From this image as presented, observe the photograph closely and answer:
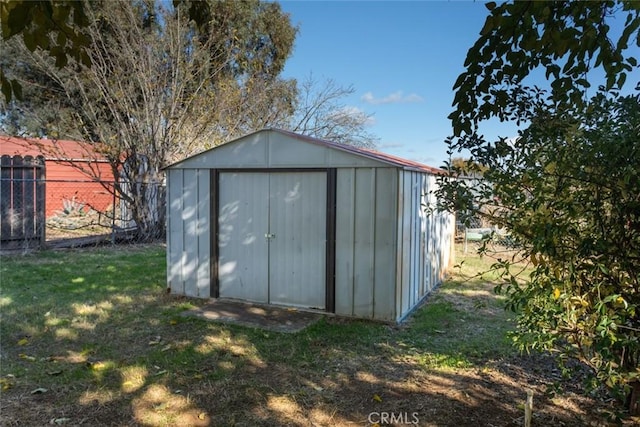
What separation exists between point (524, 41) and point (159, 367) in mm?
3726

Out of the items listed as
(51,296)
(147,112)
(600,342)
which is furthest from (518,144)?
(147,112)

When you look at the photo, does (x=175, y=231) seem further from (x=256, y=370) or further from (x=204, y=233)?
(x=256, y=370)

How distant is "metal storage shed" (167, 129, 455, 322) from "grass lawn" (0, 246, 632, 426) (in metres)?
0.49

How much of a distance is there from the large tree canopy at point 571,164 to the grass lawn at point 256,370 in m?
0.58

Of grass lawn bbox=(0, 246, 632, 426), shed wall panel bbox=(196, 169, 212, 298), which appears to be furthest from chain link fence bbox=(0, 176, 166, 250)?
shed wall panel bbox=(196, 169, 212, 298)

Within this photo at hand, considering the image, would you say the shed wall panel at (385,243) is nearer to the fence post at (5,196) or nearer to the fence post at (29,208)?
the fence post at (29,208)

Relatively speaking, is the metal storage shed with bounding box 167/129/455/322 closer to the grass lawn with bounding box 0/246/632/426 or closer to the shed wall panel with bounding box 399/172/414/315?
the shed wall panel with bounding box 399/172/414/315

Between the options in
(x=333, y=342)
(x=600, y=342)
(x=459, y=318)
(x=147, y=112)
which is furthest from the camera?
(x=147, y=112)

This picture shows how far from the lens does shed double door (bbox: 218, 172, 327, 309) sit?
579cm

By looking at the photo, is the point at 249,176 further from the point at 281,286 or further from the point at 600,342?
the point at 600,342

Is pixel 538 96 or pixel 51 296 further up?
pixel 538 96

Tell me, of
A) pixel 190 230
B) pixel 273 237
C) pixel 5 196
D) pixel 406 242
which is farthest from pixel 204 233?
pixel 5 196

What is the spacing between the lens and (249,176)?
6.17m

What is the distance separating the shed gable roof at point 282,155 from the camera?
5.53 metres
